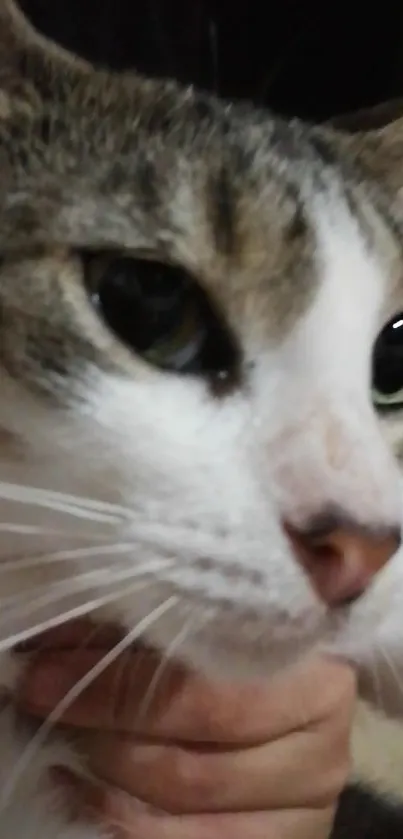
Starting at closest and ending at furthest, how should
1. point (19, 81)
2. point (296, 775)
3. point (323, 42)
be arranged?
point (19, 81), point (296, 775), point (323, 42)

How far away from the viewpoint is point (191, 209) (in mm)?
500

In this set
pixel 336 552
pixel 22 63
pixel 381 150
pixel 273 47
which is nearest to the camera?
pixel 336 552

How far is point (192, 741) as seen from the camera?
1.98ft

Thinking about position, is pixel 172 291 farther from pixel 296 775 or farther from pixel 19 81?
pixel 296 775

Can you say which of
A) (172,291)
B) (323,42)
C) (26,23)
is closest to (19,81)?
(26,23)

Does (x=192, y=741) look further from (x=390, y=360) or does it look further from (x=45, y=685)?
(x=390, y=360)

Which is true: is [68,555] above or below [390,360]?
below

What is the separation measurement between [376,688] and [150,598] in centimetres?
32

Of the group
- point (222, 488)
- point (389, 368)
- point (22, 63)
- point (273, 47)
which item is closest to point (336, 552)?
point (222, 488)

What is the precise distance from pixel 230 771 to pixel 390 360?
0.27 m

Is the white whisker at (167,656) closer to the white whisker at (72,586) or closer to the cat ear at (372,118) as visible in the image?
the white whisker at (72,586)

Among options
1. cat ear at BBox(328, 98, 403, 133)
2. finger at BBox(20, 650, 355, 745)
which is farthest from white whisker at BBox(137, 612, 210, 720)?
cat ear at BBox(328, 98, 403, 133)

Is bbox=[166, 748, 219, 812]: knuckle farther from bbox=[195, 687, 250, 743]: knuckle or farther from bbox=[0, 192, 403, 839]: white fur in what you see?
bbox=[0, 192, 403, 839]: white fur

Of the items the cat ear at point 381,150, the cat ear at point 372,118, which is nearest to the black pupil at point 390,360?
the cat ear at point 381,150
